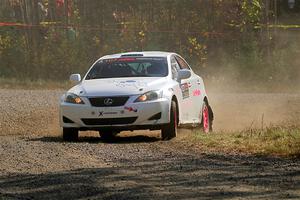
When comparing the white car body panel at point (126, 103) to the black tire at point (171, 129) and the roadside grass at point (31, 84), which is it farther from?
the roadside grass at point (31, 84)

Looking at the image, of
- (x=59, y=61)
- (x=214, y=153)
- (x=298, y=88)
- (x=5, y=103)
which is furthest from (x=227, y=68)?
(x=214, y=153)

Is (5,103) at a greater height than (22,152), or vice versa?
(22,152)

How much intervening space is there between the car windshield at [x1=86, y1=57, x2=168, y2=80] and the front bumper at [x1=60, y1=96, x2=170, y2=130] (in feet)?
4.34

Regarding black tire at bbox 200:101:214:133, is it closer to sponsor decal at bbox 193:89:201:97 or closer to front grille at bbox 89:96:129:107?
sponsor decal at bbox 193:89:201:97

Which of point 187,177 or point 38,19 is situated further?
point 38,19

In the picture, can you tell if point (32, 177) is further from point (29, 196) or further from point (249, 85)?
point (249, 85)

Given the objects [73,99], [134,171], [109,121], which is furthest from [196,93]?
[134,171]

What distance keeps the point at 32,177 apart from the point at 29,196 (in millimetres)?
1127

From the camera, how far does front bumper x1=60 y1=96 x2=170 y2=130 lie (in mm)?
13844

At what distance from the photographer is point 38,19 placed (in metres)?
29.9

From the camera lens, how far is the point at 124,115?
546 inches

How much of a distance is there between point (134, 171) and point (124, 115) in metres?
3.96

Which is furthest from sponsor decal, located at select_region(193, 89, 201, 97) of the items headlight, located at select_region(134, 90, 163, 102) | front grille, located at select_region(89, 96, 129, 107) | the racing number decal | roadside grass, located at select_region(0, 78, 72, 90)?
roadside grass, located at select_region(0, 78, 72, 90)

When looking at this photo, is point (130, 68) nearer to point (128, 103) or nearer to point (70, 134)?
point (128, 103)
